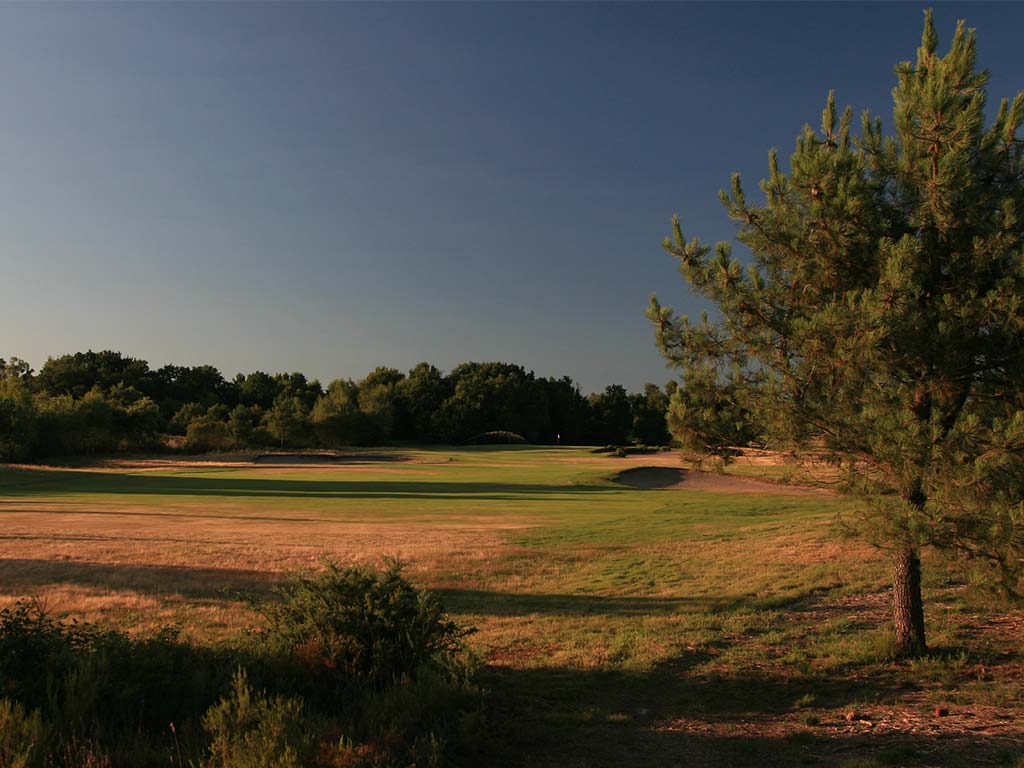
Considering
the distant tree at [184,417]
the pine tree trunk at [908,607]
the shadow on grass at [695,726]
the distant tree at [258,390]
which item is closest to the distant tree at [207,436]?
the distant tree at [184,417]

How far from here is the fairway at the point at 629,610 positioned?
20.3 feet

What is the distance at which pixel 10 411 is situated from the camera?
60781 millimetres

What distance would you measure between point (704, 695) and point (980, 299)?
4.96 m

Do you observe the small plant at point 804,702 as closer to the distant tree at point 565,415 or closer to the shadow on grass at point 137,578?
the shadow on grass at point 137,578

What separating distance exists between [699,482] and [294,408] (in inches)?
2453

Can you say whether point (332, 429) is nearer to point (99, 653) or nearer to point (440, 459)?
point (440, 459)

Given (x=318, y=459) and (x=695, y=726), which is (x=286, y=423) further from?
(x=695, y=726)

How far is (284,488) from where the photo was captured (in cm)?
3766

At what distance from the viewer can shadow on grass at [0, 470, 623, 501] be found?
33.2 meters

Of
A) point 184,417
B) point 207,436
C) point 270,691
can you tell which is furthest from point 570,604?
point 184,417

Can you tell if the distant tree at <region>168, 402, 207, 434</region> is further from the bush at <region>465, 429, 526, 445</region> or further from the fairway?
the fairway

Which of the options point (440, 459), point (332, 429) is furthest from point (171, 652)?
point (332, 429)

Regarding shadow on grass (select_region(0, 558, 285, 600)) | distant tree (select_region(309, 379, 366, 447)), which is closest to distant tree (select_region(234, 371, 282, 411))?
distant tree (select_region(309, 379, 366, 447))

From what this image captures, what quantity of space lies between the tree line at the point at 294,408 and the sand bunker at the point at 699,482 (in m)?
34.4
